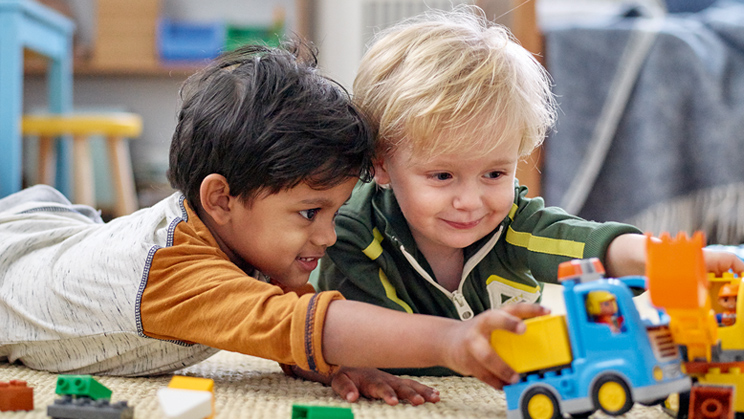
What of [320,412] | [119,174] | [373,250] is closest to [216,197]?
[373,250]

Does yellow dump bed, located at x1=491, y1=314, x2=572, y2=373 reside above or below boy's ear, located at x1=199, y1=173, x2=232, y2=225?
below

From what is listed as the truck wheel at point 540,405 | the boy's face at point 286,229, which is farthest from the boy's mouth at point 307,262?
the truck wheel at point 540,405

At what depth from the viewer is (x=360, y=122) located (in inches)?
32.5

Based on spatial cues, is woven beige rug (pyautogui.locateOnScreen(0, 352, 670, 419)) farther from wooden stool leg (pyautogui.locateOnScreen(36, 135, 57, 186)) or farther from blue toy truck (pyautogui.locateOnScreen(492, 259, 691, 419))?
wooden stool leg (pyautogui.locateOnScreen(36, 135, 57, 186))

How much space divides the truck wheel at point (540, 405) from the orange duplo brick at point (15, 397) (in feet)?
1.36

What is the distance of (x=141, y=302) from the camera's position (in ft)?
2.39

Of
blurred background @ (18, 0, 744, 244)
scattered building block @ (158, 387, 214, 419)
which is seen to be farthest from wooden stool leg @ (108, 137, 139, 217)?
scattered building block @ (158, 387, 214, 419)

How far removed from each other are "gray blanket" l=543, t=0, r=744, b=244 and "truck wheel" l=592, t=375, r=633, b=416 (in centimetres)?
125

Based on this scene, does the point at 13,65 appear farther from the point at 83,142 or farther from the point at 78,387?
the point at 78,387

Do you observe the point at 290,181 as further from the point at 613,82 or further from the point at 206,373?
the point at 613,82

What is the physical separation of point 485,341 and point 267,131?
0.33m

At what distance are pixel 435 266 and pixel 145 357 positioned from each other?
37 cm

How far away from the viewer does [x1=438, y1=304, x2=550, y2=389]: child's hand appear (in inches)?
21.8

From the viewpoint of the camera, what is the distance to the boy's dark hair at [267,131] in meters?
0.76
